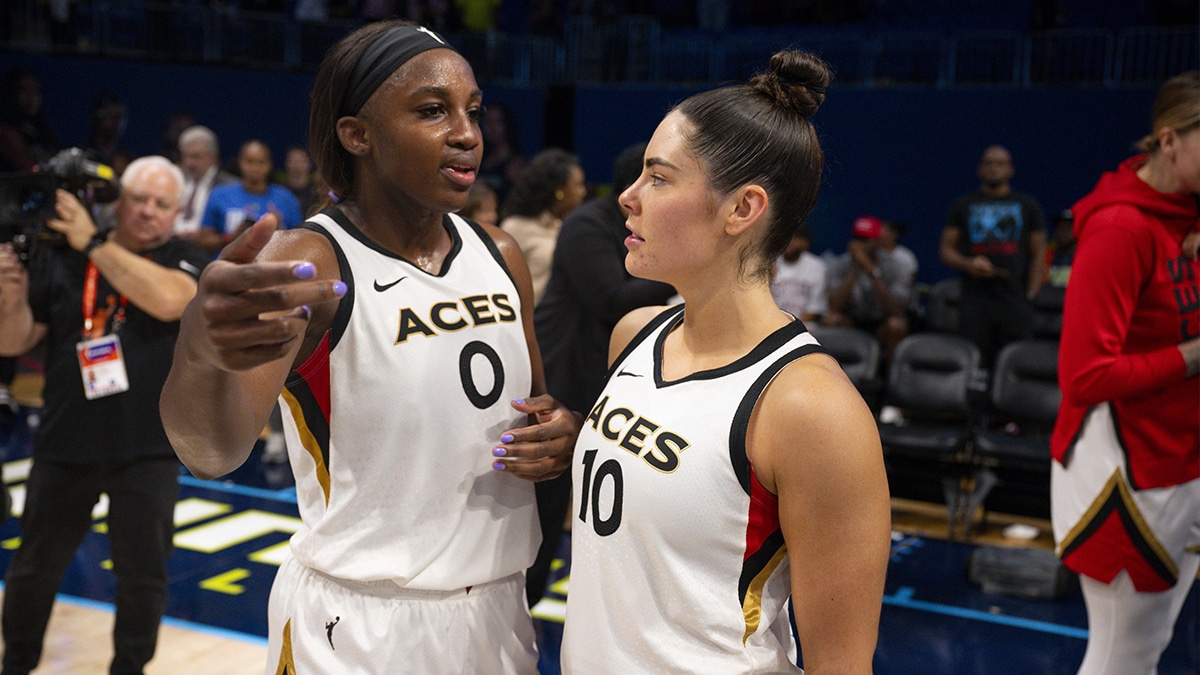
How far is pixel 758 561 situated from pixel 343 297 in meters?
0.83

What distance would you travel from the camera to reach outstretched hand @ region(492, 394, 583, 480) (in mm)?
2023

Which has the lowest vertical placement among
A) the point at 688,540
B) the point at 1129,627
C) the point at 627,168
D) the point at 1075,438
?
the point at 1129,627

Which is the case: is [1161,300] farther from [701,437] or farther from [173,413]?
[173,413]

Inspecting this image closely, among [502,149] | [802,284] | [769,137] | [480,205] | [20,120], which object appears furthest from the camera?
[502,149]

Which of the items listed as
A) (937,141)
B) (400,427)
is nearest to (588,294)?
(400,427)

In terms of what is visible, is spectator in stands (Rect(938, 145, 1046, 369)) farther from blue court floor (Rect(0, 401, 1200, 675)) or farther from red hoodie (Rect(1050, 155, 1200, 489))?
red hoodie (Rect(1050, 155, 1200, 489))

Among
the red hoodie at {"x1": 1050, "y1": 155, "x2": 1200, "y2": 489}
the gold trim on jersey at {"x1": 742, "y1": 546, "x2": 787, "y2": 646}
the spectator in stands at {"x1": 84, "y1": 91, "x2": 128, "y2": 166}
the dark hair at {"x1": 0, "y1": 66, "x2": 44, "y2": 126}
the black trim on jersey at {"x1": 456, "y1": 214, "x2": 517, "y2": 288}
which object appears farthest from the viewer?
the spectator in stands at {"x1": 84, "y1": 91, "x2": 128, "y2": 166}

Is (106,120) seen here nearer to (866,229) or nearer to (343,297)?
(866,229)

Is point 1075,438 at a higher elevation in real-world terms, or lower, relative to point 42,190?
lower

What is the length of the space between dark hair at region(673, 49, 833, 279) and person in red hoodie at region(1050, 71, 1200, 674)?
137cm

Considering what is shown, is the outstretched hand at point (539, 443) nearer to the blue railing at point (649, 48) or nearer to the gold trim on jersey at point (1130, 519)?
the gold trim on jersey at point (1130, 519)

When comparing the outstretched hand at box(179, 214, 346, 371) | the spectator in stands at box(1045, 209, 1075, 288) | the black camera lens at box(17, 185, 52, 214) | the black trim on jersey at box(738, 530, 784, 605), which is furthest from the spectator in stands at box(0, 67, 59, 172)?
the black trim on jersey at box(738, 530, 784, 605)

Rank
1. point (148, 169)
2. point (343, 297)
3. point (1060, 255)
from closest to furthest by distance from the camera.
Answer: point (343, 297), point (148, 169), point (1060, 255)

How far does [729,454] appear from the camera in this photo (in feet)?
5.56
